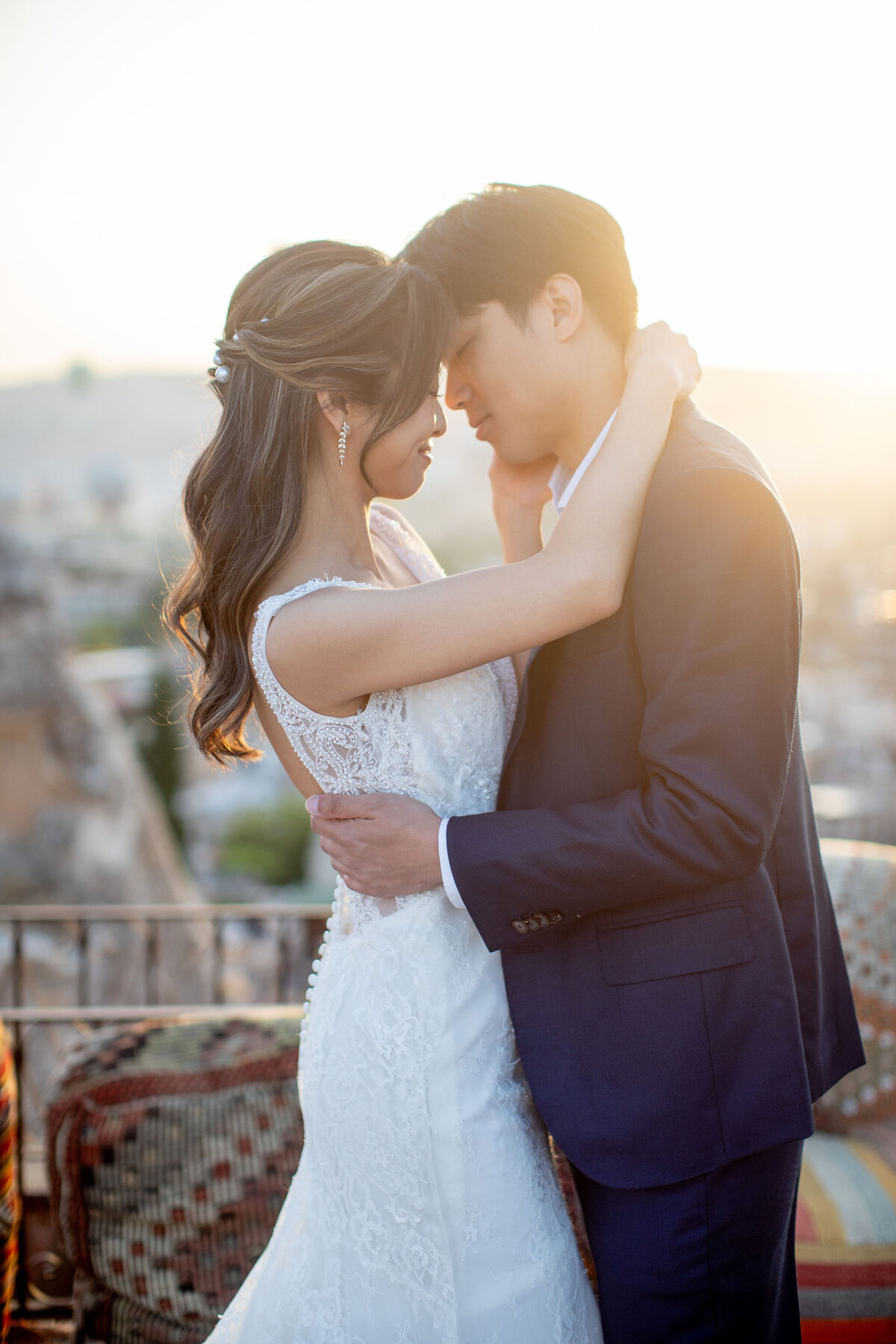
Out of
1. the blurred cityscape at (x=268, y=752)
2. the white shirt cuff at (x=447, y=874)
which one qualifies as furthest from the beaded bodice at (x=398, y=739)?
the blurred cityscape at (x=268, y=752)

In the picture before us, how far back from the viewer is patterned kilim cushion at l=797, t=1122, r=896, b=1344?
6.97 feet

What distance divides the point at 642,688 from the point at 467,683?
31 cm

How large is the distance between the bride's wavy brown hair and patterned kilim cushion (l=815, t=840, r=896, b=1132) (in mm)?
1898

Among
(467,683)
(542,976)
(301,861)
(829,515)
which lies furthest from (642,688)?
(301,861)

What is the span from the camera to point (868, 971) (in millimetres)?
2676

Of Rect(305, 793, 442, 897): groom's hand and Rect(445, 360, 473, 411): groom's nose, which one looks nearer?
Rect(305, 793, 442, 897): groom's hand

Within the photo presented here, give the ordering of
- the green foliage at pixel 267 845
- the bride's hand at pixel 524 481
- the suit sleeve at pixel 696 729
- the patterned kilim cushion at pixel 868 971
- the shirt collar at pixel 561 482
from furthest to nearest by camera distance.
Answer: the green foliage at pixel 267 845 < the patterned kilim cushion at pixel 868 971 < the bride's hand at pixel 524 481 < the shirt collar at pixel 561 482 < the suit sleeve at pixel 696 729

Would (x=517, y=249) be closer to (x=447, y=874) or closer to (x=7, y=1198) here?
(x=447, y=874)

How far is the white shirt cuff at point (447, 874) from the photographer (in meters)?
1.30

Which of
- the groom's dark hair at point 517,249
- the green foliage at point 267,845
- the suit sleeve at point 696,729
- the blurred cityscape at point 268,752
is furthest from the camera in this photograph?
the green foliage at point 267,845

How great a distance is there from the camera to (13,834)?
8.30 meters

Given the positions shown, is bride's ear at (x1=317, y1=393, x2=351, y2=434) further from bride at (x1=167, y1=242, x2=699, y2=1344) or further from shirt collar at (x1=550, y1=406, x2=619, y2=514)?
shirt collar at (x1=550, y1=406, x2=619, y2=514)

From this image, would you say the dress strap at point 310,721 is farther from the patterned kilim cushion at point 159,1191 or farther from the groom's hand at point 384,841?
the patterned kilim cushion at point 159,1191

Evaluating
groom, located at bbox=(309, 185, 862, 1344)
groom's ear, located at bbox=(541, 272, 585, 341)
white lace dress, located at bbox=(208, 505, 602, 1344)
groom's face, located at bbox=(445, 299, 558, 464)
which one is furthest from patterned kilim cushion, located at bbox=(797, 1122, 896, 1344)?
groom's ear, located at bbox=(541, 272, 585, 341)
